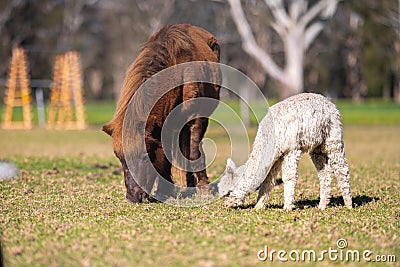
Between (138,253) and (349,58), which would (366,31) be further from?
(138,253)

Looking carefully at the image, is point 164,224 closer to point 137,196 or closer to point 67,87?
point 137,196

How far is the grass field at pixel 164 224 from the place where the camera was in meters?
6.12

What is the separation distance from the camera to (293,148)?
795cm

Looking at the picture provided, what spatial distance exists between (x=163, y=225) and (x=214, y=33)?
43698 mm

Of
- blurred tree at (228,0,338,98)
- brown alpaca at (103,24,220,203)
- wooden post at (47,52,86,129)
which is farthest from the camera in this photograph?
blurred tree at (228,0,338,98)

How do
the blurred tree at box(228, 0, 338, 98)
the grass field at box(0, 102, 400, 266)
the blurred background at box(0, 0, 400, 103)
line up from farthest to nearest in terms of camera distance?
the blurred background at box(0, 0, 400, 103)
the blurred tree at box(228, 0, 338, 98)
the grass field at box(0, 102, 400, 266)

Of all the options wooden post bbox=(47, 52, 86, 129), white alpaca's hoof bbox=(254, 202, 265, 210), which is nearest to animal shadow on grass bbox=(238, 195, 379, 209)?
white alpaca's hoof bbox=(254, 202, 265, 210)

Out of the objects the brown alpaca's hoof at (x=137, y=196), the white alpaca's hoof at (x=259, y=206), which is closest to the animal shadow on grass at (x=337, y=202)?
the white alpaca's hoof at (x=259, y=206)

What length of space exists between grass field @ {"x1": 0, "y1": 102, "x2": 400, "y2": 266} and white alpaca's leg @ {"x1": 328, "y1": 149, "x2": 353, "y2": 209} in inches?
8.3

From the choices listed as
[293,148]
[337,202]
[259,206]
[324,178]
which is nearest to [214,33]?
[337,202]

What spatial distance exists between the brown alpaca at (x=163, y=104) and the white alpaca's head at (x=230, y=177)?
61 cm

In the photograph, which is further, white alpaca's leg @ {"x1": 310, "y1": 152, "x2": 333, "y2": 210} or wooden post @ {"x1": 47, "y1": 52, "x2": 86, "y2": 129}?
wooden post @ {"x1": 47, "y1": 52, "x2": 86, "y2": 129}

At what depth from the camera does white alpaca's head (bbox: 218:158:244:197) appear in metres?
8.59

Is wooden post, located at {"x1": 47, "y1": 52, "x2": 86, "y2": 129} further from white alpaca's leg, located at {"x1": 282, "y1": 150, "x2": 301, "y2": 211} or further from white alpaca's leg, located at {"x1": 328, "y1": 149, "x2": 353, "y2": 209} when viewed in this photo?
white alpaca's leg, located at {"x1": 282, "y1": 150, "x2": 301, "y2": 211}
